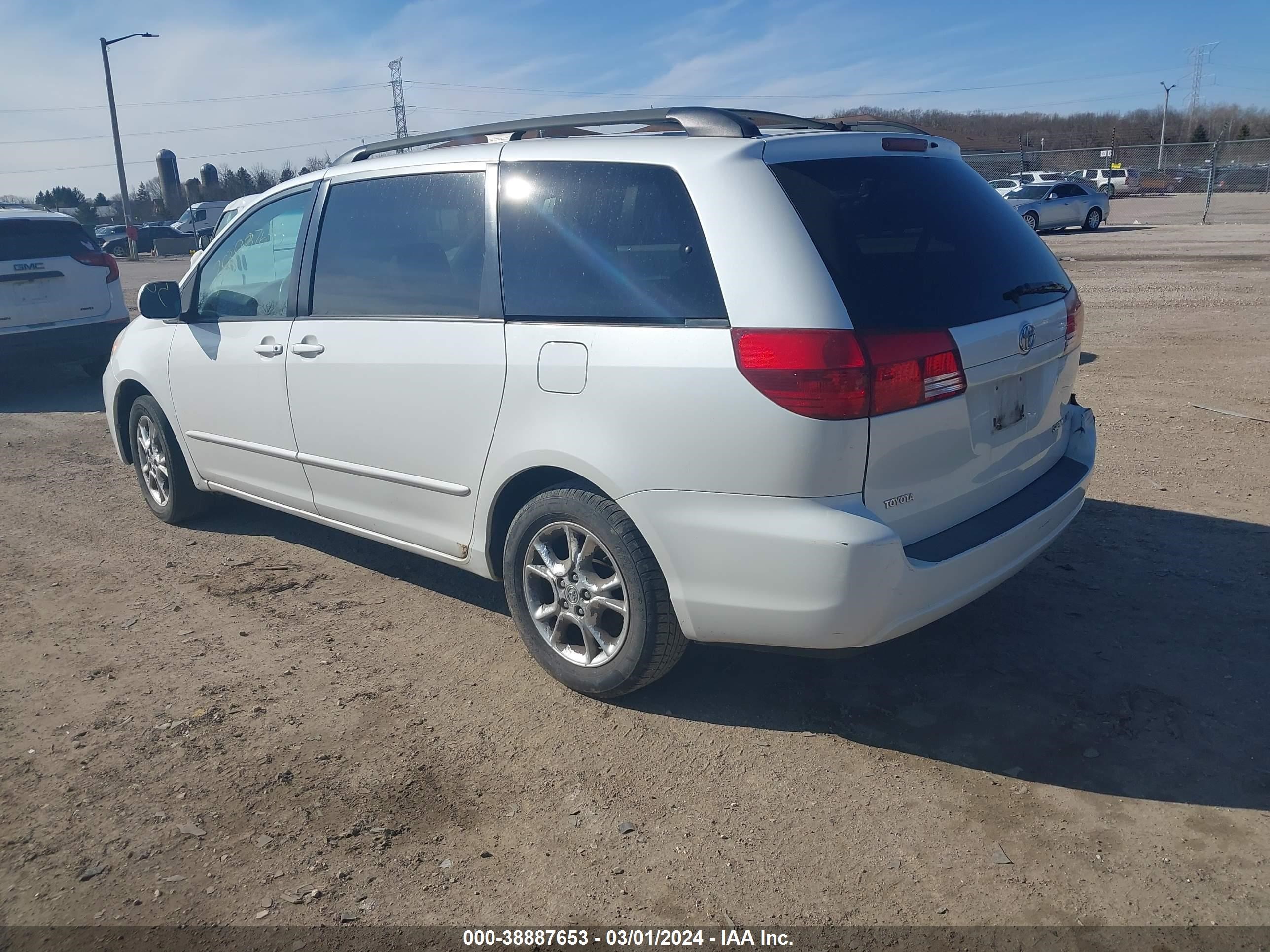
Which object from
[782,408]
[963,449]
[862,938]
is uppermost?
[782,408]

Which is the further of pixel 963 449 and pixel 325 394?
pixel 325 394

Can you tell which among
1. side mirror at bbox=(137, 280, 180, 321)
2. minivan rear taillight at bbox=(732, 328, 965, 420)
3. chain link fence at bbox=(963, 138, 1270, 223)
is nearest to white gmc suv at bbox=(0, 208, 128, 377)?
side mirror at bbox=(137, 280, 180, 321)

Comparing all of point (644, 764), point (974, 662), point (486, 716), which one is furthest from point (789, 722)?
point (486, 716)

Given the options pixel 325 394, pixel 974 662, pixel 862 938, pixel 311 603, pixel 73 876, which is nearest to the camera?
pixel 862 938

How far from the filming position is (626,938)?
2486 mm

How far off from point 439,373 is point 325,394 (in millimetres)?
785

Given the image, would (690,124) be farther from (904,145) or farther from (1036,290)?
(1036,290)

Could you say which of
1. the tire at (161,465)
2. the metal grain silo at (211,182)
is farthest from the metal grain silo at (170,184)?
the tire at (161,465)

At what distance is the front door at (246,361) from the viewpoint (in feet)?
15.2

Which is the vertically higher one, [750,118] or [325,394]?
[750,118]

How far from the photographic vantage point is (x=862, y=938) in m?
2.44

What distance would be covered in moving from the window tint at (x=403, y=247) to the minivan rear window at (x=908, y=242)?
4.33ft

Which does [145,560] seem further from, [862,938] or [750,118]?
[862,938]

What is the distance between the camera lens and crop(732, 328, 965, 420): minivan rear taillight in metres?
2.84
